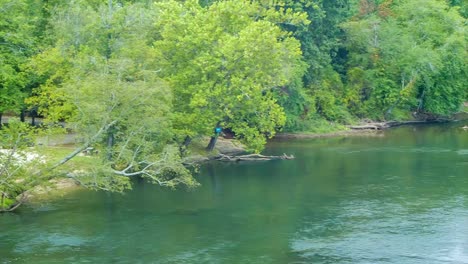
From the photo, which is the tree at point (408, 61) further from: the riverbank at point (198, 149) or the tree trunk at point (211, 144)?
the tree trunk at point (211, 144)

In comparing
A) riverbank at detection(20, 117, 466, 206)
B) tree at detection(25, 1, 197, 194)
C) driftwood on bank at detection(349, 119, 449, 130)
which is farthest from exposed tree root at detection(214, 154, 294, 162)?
driftwood on bank at detection(349, 119, 449, 130)

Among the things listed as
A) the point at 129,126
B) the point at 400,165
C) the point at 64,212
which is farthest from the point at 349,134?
the point at 64,212

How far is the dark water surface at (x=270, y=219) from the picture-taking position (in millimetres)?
34719

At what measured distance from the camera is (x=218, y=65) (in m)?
55.7

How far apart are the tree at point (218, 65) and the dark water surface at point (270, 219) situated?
4.16m

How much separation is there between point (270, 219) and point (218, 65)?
17.6m

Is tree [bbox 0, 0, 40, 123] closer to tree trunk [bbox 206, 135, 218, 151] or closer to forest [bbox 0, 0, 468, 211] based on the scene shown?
forest [bbox 0, 0, 468, 211]

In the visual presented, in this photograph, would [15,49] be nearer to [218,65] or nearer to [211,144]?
[218,65]

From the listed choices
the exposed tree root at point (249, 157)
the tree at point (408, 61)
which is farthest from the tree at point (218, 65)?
the tree at point (408, 61)

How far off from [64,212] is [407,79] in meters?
52.4

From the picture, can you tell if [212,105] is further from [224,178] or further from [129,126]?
[129,126]

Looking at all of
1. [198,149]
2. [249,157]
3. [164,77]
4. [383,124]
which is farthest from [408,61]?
[164,77]

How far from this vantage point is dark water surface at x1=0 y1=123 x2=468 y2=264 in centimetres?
3472

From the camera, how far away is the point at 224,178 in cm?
5309
